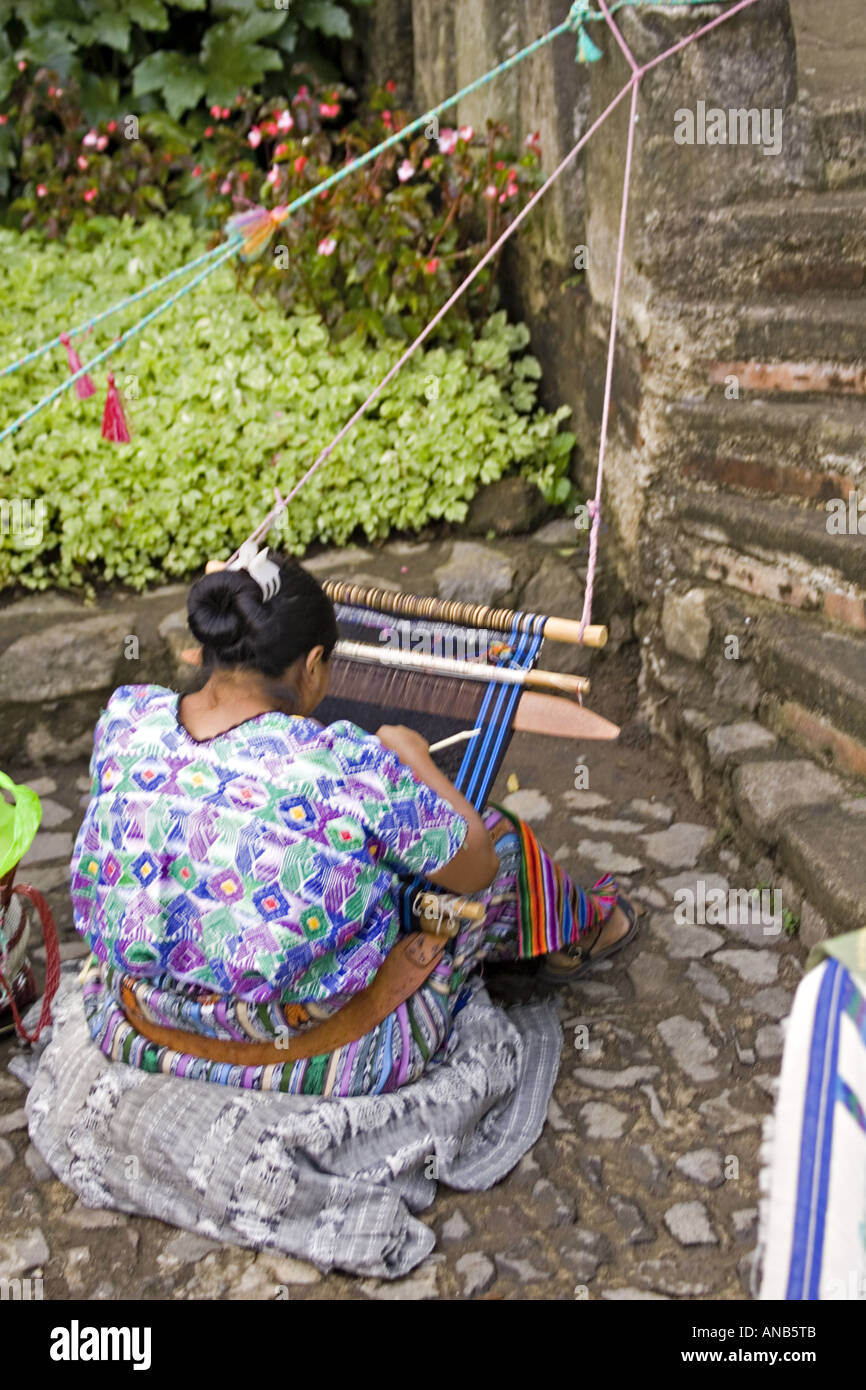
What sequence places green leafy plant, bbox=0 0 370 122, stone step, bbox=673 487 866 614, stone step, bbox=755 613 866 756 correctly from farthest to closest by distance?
green leafy plant, bbox=0 0 370 122 < stone step, bbox=673 487 866 614 < stone step, bbox=755 613 866 756

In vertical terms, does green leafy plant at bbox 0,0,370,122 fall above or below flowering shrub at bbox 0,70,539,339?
above

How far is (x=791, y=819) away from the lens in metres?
3.26

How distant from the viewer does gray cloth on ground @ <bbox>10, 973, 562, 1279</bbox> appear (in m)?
2.41

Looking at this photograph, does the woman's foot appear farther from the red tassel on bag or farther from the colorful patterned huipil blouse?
the red tassel on bag

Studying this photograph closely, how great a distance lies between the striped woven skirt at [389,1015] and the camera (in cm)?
250

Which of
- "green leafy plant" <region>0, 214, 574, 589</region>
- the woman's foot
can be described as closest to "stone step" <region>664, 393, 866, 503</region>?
"green leafy plant" <region>0, 214, 574, 589</region>

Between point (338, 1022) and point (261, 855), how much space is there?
1.47 ft

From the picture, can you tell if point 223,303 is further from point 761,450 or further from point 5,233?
point 761,450

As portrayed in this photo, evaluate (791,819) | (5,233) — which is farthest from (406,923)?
(5,233)

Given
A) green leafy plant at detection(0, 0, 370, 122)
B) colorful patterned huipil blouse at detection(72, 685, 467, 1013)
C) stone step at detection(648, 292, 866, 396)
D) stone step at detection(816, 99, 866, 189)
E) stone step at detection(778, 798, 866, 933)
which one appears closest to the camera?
colorful patterned huipil blouse at detection(72, 685, 467, 1013)

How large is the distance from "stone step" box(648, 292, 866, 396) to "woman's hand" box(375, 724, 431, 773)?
6.27ft

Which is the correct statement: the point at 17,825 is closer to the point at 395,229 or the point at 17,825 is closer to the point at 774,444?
the point at 774,444

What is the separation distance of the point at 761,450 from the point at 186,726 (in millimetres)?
2135

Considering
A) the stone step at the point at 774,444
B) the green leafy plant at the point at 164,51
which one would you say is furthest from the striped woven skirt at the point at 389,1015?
the green leafy plant at the point at 164,51
